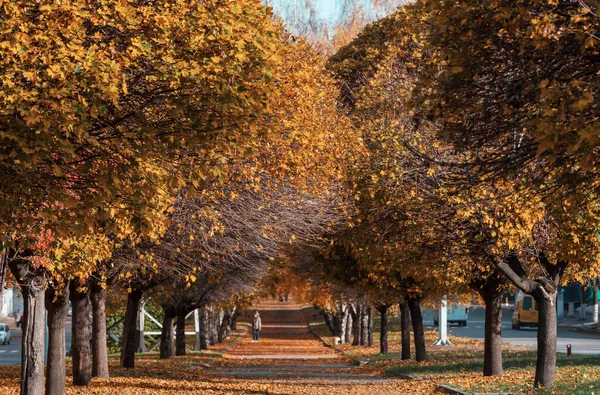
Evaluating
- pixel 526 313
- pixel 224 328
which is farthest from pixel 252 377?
pixel 224 328

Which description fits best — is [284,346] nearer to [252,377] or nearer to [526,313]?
[526,313]

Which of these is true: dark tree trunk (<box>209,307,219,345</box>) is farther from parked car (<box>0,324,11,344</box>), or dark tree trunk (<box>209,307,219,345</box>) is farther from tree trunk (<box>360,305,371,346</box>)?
parked car (<box>0,324,11,344</box>)

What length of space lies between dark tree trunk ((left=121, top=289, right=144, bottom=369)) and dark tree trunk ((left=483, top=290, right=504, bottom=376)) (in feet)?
31.5

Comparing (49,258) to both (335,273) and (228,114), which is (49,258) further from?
(335,273)

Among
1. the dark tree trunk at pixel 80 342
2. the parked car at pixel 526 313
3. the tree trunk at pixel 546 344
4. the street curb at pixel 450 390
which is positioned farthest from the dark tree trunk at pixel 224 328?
the tree trunk at pixel 546 344

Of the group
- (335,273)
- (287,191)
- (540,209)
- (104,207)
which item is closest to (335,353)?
(335,273)

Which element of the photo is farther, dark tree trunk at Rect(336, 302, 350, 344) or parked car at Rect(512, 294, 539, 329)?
parked car at Rect(512, 294, 539, 329)

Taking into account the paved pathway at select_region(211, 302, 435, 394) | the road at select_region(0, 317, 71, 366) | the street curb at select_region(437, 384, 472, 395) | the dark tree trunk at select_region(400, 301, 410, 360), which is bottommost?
the road at select_region(0, 317, 71, 366)

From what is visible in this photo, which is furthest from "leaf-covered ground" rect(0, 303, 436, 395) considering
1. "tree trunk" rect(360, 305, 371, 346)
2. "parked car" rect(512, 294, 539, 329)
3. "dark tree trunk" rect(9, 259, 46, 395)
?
"parked car" rect(512, 294, 539, 329)

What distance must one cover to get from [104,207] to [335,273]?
19.8 meters

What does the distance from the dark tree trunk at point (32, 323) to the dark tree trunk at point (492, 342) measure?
11.2 meters

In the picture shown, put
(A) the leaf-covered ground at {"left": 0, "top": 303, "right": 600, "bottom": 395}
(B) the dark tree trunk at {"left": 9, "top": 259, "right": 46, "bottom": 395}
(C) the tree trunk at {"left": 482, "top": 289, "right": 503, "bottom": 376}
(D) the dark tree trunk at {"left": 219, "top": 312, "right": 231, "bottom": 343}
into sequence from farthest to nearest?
1. (D) the dark tree trunk at {"left": 219, "top": 312, "right": 231, "bottom": 343}
2. (C) the tree trunk at {"left": 482, "top": 289, "right": 503, "bottom": 376}
3. (A) the leaf-covered ground at {"left": 0, "top": 303, "right": 600, "bottom": 395}
4. (B) the dark tree trunk at {"left": 9, "top": 259, "right": 46, "bottom": 395}

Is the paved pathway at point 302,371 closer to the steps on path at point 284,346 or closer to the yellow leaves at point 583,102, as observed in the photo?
the steps on path at point 284,346

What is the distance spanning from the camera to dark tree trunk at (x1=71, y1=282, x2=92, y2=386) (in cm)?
2292
